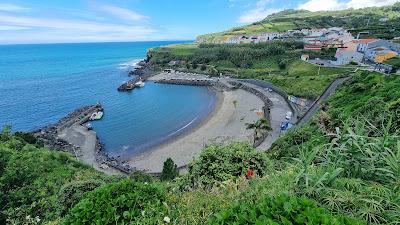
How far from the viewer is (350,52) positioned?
Answer: 62.2m

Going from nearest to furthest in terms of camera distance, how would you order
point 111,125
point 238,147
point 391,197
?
point 391,197, point 238,147, point 111,125

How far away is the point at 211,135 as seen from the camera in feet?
124

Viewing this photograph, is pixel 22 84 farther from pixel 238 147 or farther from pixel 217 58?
pixel 238 147

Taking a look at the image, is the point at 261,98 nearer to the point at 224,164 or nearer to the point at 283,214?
the point at 224,164

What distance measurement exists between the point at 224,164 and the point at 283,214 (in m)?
7.31

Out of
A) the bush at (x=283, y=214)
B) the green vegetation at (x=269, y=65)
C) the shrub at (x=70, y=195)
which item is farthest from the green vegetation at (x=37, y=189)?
the green vegetation at (x=269, y=65)

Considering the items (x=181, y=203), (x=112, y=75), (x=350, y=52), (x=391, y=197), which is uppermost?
(x=391, y=197)

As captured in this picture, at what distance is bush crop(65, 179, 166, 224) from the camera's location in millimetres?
4742

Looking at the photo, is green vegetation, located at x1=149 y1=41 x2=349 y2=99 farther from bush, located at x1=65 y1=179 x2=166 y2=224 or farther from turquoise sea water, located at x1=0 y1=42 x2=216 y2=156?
bush, located at x1=65 y1=179 x2=166 y2=224

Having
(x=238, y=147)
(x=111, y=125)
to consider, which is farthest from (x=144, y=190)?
(x=111, y=125)

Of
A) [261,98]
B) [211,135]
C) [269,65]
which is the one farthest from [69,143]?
[269,65]

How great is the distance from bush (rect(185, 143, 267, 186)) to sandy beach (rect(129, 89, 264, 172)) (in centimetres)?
1634

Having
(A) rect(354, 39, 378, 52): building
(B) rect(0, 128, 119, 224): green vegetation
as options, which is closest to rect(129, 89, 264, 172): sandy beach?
(B) rect(0, 128, 119, 224): green vegetation

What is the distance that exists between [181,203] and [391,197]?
3602 millimetres
